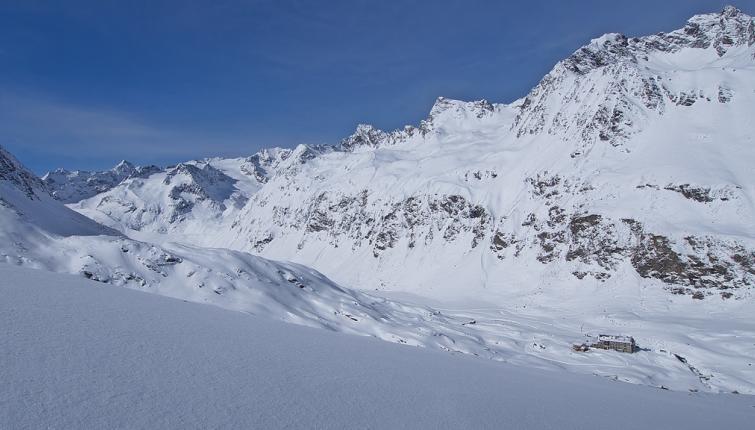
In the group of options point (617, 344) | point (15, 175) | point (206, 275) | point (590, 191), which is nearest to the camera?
point (206, 275)

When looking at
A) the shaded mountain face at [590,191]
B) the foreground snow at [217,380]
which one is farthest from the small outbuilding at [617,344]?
the shaded mountain face at [590,191]

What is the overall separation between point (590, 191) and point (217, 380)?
63435 millimetres

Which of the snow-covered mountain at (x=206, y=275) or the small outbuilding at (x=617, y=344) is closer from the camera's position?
the snow-covered mountain at (x=206, y=275)

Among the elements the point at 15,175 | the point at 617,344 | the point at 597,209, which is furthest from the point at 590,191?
the point at 15,175

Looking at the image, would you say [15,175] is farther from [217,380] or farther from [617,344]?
[617,344]

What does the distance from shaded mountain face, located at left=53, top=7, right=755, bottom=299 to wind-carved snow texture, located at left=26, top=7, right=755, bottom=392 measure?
0.22 metres

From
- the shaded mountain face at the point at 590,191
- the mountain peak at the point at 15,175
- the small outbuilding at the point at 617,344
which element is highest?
the shaded mountain face at the point at 590,191

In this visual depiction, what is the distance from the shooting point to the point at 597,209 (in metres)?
58.7

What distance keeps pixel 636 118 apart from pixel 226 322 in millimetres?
73022

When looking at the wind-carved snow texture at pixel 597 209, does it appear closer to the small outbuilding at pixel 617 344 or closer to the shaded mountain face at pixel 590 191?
the shaded mountain face at pixel 590 191

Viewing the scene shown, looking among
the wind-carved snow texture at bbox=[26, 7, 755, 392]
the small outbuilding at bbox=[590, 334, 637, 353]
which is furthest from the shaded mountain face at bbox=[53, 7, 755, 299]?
the small outbuilding at bbox=[590, 334, 637, 353]

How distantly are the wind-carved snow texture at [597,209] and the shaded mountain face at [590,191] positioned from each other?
0.22 metres

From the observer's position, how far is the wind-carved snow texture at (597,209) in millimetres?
46116

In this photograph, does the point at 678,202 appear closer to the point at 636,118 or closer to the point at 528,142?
the point at 636,118
